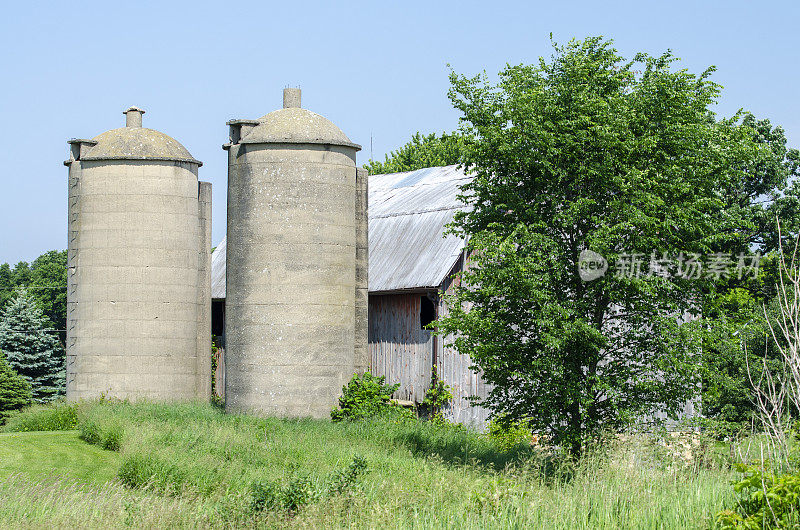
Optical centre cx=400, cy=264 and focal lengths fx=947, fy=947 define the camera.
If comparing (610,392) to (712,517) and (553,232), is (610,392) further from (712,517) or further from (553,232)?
(712,517)

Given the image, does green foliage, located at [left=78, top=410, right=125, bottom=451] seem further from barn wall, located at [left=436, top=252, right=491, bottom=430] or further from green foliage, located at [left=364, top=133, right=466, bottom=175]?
green foliage, located at [left=364, top=133, right=466, bottom=175]

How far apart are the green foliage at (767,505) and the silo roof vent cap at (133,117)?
910 inches

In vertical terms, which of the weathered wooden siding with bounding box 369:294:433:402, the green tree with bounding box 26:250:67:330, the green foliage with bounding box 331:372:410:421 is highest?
the green tree with bounding box 26:250:67:330

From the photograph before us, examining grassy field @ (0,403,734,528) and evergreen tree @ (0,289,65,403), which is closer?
grassy field @ (0,403,734,528)

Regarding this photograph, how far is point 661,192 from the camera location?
51.8 feet

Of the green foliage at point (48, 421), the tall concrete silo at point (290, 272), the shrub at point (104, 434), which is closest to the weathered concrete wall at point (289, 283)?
the tall concrete silo at point (290, 272)

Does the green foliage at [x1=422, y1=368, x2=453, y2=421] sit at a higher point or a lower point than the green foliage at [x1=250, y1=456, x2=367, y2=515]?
higher

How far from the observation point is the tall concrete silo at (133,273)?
26484mm

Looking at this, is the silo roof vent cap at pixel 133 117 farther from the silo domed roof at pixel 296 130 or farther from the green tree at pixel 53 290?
the green tree at pixel 53 290

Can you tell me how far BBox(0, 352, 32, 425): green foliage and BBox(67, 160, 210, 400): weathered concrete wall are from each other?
7.54 metres

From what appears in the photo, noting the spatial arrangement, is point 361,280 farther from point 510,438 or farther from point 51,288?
point 51,288

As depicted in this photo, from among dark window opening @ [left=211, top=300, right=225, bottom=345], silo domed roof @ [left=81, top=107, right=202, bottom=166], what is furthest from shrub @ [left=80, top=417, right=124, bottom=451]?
dark window opening @ [left=211, top=300, right=225, bottom=345]

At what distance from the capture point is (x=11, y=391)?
1296 inches

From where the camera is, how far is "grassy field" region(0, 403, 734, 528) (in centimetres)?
1074
